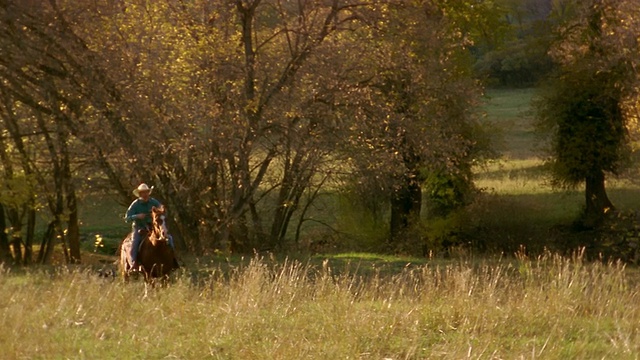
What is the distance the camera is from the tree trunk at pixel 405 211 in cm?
3156

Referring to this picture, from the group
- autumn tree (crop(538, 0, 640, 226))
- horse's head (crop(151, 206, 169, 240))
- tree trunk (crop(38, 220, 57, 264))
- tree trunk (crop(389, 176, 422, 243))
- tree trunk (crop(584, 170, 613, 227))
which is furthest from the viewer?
tree trunk (crop(584, 170, 613, 227))

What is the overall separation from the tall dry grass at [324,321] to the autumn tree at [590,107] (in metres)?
19.6

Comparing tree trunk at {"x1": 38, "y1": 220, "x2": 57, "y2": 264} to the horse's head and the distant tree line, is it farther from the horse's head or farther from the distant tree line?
the horse's head

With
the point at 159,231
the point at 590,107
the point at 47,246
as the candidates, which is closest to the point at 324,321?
the point at 159,231

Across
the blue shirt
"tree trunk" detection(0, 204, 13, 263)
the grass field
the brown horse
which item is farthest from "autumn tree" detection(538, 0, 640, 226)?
the grass field

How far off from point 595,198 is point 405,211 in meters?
6.46

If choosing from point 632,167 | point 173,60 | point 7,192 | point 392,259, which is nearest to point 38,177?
point 7,192

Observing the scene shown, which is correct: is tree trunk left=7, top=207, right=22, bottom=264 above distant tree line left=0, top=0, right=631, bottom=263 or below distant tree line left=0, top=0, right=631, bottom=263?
below

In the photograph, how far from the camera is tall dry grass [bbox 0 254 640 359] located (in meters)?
8.89

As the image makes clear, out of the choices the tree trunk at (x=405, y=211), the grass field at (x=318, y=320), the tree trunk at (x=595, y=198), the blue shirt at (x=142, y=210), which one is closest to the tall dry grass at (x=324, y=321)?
the grass field at (x=318, y=320)

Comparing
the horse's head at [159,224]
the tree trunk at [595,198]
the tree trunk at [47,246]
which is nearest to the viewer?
the horse's head at [159,224]

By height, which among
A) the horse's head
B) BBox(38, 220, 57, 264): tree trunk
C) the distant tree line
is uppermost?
the distant tree line

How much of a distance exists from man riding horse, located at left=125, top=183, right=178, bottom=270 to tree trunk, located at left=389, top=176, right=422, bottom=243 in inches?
651

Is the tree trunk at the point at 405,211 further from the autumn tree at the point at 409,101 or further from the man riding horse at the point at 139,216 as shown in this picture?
the man riding horse at the point at 139,216
